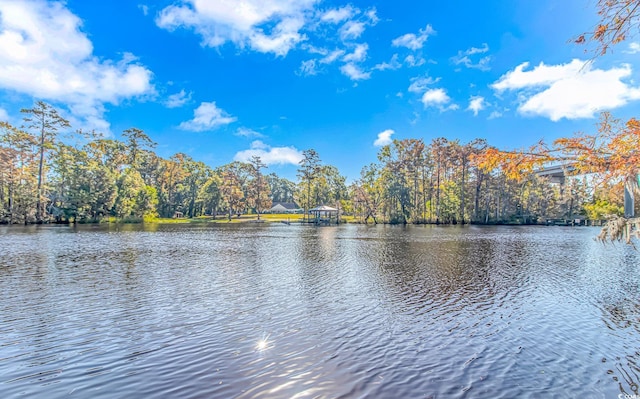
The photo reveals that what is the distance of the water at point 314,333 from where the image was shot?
16.8ft

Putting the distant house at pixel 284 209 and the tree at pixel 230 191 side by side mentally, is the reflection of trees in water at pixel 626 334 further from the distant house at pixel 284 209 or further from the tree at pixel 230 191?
the distant house at pixel 284 209

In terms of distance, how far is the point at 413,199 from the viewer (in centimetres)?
6238

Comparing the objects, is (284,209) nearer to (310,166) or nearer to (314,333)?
(310,166)

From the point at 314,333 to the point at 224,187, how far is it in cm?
6584

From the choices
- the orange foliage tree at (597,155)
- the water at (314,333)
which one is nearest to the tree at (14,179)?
the water at (314,333)

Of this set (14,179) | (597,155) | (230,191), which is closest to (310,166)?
(230,191)

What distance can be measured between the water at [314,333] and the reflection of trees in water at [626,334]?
0.03 m

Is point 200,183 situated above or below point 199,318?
above

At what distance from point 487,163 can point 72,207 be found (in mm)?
58936

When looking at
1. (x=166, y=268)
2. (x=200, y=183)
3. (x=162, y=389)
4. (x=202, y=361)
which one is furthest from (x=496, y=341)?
(x=200, y=183)

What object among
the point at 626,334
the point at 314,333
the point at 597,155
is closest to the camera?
the point at 597,155

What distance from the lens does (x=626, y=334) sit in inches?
289

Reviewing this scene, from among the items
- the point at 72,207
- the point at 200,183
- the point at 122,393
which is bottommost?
the point at 122,393

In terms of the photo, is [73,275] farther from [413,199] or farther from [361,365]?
[413,199]
